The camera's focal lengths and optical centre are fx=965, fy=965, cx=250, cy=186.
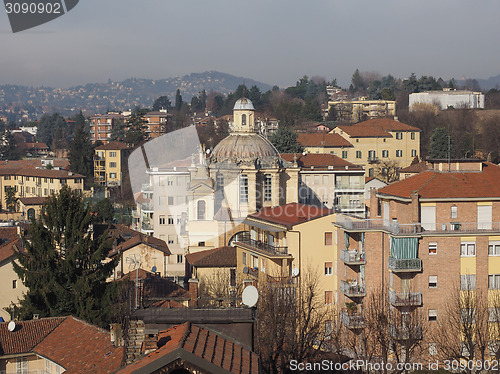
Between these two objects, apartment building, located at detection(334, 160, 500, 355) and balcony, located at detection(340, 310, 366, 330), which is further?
apartment building, located at detection(334, 160, 500, 355)

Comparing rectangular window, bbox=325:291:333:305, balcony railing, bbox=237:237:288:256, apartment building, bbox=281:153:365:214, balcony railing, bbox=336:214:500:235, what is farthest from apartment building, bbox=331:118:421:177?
balcony railing, bbox=336:214:500:235

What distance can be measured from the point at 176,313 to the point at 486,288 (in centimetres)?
1697

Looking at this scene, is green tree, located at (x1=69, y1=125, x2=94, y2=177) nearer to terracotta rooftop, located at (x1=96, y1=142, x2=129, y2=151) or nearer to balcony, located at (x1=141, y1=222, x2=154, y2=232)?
terracotta rooftop, located at (x1=96, y1=142, x2=129, y2=151)

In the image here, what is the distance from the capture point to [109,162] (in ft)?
281

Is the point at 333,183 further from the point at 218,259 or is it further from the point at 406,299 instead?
the point at 406,299

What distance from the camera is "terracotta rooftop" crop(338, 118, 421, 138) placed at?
3039 inches

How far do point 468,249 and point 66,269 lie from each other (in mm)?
11791

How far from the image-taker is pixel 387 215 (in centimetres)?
3081

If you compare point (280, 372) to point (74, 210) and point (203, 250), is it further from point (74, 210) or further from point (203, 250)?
point (203, 250)

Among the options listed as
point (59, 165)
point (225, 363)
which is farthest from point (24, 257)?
point (59, 165)

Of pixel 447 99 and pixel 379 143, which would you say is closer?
pixel 379 143

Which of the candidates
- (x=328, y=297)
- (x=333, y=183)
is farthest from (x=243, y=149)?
(x=328, y=297)

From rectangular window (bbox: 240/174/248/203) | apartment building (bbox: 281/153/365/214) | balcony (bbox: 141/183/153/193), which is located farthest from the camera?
apartment building (bbox: 281/153/365/214)

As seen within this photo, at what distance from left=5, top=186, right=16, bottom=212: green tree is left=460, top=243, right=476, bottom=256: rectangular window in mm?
52039
